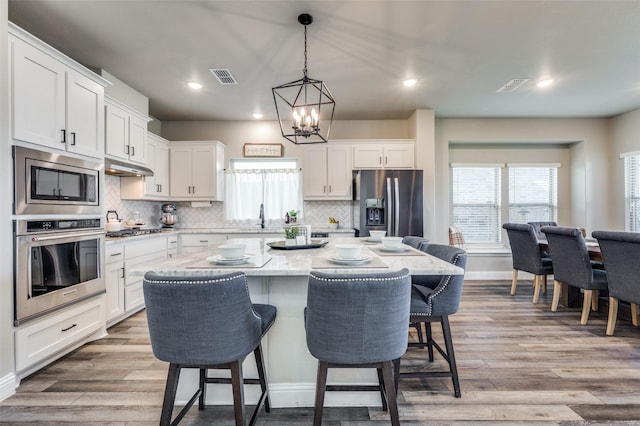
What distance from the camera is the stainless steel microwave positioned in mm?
2078

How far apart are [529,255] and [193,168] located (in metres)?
4.94

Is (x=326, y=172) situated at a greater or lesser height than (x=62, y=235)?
greater

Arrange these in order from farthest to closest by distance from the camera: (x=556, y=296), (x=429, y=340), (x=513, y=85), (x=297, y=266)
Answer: (x=513, y=85) < (x=556, y=296) < (x=429, y=340) < (x=297, y=266)

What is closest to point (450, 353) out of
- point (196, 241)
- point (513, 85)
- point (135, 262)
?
point (135, 262)

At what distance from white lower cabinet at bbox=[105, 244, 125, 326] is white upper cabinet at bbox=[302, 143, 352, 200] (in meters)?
2.70

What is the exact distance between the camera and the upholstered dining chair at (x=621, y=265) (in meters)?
2.62

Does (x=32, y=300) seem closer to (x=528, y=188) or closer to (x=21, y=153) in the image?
(x=21, y=153)

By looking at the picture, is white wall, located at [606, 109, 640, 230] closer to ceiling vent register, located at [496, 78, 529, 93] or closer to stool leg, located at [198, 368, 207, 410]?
ceiling vent register, located at [496, 78, 529, 93]

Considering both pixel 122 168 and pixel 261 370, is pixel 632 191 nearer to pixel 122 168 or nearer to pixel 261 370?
pixel 261 370

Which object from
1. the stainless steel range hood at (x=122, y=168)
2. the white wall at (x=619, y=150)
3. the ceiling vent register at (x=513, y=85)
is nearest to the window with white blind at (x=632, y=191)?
the white wall at (x=619, y=150)

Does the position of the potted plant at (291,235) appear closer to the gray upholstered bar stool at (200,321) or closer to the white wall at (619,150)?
the gray upholstered bar stool at (200,321)

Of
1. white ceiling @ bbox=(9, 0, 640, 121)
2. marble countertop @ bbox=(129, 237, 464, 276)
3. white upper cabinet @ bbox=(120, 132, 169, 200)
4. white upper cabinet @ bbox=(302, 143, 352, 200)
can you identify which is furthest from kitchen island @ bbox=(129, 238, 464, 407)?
white upper cabinet @ bbox=(302, 143, 352, 200)

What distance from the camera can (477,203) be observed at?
5.45m

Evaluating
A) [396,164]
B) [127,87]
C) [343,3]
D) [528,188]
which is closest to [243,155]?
[127,87]
